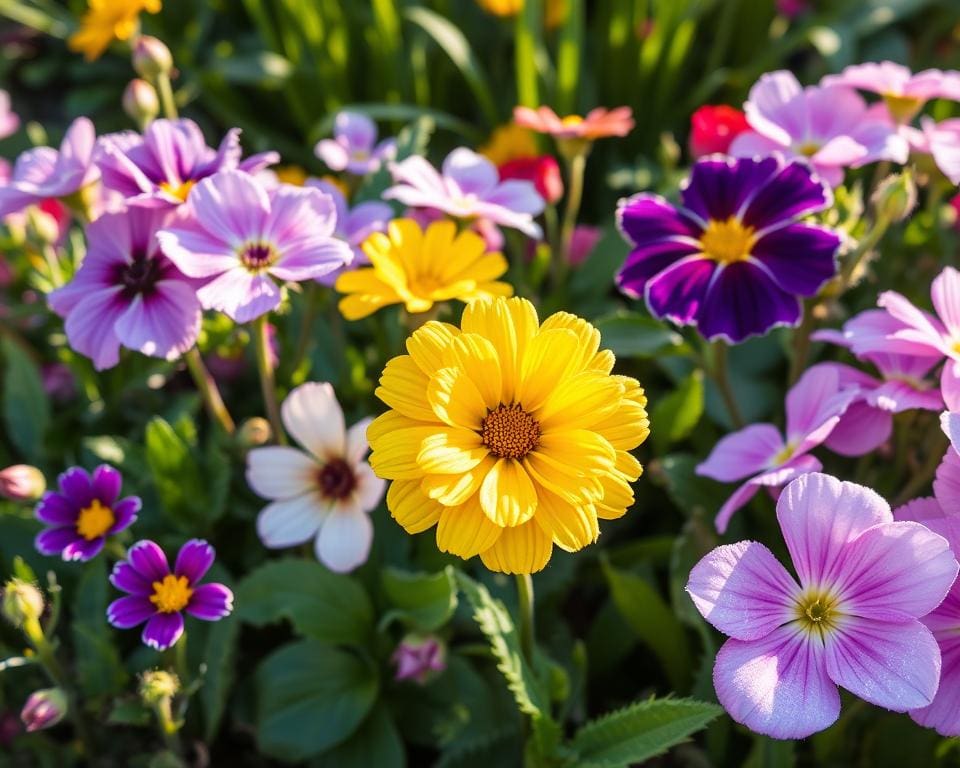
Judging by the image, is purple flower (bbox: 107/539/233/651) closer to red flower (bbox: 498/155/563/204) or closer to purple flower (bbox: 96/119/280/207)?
purple flower (bbox: 96/119/280/207)

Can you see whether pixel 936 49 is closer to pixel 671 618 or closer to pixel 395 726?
pixel 671 618

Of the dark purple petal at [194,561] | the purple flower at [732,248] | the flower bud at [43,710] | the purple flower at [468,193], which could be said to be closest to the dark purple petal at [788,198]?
the purple flower at [732,248]

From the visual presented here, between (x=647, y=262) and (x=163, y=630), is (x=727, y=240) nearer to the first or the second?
(x=647, y=262)

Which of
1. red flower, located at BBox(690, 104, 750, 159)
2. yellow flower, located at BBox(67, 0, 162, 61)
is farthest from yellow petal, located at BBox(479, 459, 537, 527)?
yellow flower, located at BBox(67, 0, 162, 61)

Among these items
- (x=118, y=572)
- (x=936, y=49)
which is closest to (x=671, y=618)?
(x=118, y=572)

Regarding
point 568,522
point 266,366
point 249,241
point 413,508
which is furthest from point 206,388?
point 568,522
